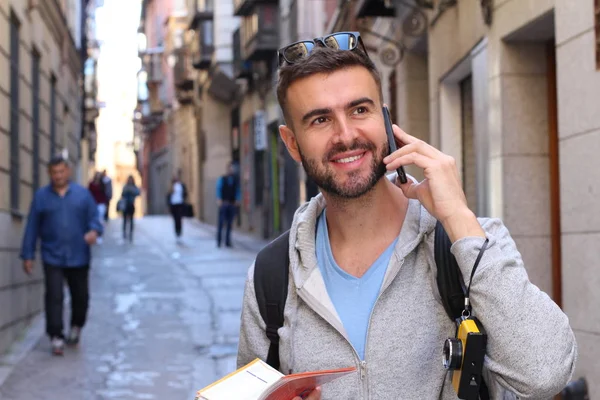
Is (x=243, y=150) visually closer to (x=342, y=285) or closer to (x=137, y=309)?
(x=137, y=309)

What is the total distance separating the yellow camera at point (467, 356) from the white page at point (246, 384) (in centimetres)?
38

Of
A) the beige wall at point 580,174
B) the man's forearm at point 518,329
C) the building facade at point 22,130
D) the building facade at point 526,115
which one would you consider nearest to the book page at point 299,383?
the man's forearm at point 518,329

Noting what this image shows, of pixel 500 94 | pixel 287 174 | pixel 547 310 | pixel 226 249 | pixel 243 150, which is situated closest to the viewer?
pixel 547 310

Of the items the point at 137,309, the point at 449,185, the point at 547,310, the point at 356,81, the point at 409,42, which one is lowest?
the point at 137,309

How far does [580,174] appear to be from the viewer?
6621 millimetres

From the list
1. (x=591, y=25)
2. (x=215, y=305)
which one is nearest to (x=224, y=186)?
(x=215, y=305)

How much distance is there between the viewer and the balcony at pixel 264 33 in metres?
27.1

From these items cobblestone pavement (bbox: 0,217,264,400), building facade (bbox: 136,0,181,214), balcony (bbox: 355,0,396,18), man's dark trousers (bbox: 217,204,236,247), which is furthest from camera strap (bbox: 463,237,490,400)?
building facade (bbox: 136,0,181,214)

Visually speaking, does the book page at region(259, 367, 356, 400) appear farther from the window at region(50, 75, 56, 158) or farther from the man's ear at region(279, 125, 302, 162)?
the window at region(50, 75, 56, 158)

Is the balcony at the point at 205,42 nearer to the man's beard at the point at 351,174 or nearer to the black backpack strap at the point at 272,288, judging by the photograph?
the black backpack strap at the point at 272,288

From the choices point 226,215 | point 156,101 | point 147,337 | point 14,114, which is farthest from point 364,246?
point 156,101

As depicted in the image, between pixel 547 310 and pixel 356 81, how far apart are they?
726 millimetres

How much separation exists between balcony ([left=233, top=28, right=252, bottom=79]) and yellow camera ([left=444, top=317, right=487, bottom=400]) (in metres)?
27.9

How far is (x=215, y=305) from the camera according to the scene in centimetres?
1284
